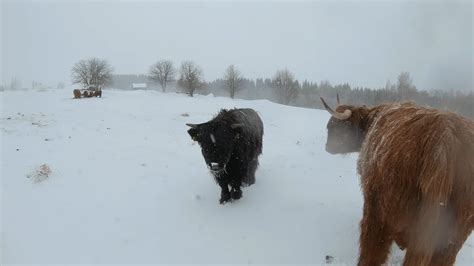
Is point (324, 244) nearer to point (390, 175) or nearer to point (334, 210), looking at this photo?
point (334, 210)

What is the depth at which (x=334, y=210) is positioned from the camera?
5883 mm

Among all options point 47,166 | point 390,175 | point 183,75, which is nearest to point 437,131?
point 390,175

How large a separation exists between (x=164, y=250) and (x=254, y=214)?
174 cm

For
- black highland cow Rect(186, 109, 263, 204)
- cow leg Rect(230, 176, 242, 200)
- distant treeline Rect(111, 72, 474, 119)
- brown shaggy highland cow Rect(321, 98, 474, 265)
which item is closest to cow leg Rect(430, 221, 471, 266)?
brown shaggy highland cow Rect(321, 98, 474, 265)

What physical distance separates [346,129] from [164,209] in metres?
3.56

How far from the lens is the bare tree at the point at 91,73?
174 feet

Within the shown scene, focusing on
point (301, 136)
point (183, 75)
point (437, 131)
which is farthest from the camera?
point (183, 75)

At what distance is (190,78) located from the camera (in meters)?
51.5

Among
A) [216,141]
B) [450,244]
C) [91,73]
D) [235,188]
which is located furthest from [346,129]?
[91,73]

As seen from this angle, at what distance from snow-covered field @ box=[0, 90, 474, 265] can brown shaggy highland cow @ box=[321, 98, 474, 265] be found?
1.46 meters

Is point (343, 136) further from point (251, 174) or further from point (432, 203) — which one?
point (432, 203)

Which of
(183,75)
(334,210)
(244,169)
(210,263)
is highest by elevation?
(183,75)

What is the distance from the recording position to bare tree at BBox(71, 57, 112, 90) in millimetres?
52969

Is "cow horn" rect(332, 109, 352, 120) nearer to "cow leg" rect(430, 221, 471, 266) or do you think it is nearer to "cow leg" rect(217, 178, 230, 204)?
"cow leg" rect(430, 221, 471, 266)
